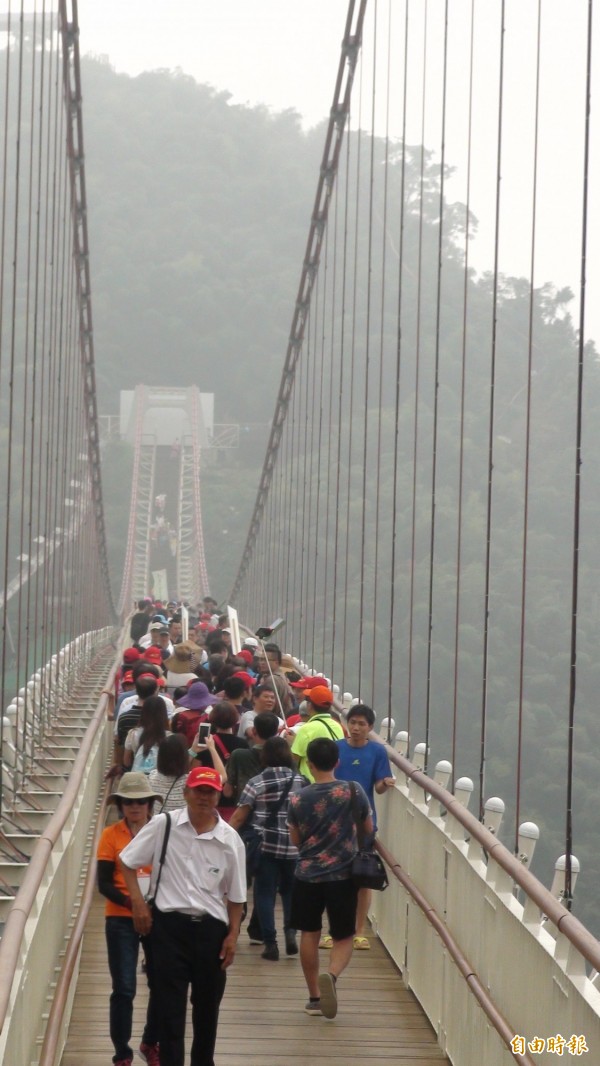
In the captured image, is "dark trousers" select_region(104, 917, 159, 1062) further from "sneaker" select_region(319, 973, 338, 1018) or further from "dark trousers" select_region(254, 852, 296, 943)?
"dark trousers" select_region(254, 852, 296, 943)

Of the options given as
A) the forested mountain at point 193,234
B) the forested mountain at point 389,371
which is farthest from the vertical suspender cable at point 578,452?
the forested mountain at point 193,234

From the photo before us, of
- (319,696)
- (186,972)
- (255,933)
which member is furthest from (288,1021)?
(319,696)

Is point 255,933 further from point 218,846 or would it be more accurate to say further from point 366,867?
Result: point 218,846

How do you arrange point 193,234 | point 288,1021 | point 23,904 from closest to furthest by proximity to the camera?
point 23,904
point 288,1021
point 193,234

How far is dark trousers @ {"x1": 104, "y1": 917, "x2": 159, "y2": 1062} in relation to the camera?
4.56m

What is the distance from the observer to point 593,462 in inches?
1574

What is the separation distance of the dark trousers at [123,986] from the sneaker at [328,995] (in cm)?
75

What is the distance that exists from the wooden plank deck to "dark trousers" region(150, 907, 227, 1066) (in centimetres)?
67

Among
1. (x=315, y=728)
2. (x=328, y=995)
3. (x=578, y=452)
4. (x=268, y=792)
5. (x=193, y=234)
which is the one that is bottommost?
(x=328, y=995)

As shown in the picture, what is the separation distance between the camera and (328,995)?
17.1 ft

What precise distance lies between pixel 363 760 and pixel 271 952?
796 millimetres

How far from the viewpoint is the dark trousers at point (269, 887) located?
19.9ft

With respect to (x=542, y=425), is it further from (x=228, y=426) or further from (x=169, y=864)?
(x=169, y=864)

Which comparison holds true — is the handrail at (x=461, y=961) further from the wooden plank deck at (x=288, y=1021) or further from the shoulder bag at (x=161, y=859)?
the shoulder bag at (x=161, y=859)
